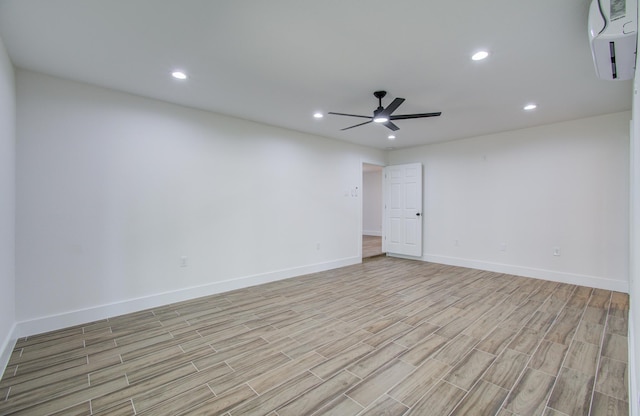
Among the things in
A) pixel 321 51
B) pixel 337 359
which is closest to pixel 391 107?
pixel 321 51

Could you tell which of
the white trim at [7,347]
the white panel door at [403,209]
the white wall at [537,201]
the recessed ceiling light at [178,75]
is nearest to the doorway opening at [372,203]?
the white panel door at [403,209]

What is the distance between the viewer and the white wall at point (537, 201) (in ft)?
13.3

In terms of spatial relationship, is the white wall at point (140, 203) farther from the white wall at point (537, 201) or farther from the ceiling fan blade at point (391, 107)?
the white wall at point (537, 201)

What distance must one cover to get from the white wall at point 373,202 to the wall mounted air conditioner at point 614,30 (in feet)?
28.7

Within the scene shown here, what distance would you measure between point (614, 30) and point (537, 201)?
12.5ft

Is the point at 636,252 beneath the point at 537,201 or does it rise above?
beneath

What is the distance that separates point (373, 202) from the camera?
10961 millimetres

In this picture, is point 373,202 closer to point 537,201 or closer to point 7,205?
point 537,201

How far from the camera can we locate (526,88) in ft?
10.2

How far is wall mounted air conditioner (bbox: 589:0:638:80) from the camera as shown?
1534 mm

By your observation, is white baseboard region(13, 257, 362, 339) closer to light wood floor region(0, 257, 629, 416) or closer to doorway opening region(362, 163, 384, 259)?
light wood floor region(0, 257, 629, 416)

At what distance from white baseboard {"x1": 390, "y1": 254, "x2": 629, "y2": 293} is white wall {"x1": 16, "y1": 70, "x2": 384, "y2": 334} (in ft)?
9.83

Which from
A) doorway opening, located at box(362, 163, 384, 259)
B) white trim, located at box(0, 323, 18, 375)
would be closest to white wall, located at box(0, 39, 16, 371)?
white trim, located at box(0, 323, 18, 375)

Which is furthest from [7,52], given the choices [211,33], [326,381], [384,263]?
[384,263]
